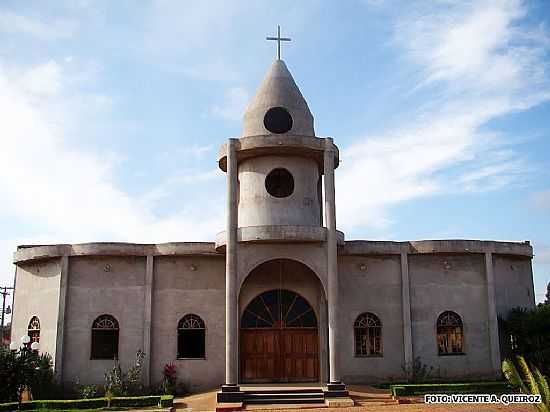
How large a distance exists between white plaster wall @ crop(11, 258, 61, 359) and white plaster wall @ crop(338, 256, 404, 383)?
10638 mm

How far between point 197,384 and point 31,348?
19.6 feet

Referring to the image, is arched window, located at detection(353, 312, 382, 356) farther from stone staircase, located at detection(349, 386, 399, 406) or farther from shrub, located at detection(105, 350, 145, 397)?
shrub, located at detection(105, 350, 145, 397)

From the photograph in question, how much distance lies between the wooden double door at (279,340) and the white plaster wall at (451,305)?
13.1 feet

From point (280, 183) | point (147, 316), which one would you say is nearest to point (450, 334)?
point (280, 183)

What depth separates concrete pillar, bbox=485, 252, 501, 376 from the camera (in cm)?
2242

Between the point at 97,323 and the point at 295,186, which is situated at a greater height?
the point at 295,186

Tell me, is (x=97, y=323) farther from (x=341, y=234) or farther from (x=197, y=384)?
(x=341, y=234)

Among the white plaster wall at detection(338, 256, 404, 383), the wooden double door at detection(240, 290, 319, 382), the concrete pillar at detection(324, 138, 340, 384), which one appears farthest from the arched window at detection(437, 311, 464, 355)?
the concrete pillar at detection(324, 138, 340, 384)

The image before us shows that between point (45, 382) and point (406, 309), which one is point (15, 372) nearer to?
point (45, 382)

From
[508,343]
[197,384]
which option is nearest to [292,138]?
[197,384]

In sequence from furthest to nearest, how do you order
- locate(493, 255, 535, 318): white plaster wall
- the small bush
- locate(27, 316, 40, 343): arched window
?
locate(493, 255, 535, 318): white plaster wall → locate(27, 316, 40, 343): arched window → the small bush

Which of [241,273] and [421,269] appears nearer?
[241,273]

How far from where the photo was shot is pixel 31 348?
21.4m

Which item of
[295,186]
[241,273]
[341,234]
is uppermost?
[295,186]
